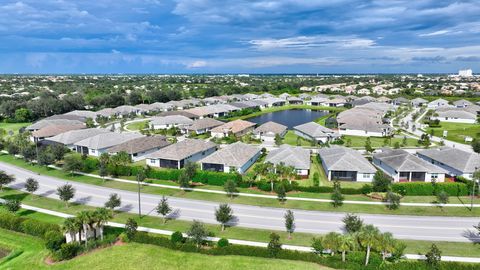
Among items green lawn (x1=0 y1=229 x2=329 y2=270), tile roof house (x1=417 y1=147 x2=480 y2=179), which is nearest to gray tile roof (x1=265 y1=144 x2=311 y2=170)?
tile roof house (x1=417 y1=147 x2=480 y2=179)

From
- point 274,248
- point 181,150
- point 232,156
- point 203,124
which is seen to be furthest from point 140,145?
point 274,248

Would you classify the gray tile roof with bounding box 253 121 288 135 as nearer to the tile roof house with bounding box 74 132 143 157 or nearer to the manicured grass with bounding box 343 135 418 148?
the manicured grass with bounding box 343 135 418 148

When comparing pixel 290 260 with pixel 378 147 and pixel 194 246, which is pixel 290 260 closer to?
pixel 194 246

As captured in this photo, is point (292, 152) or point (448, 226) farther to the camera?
point (292, 152)

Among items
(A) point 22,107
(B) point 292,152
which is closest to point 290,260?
(B) point 292,152

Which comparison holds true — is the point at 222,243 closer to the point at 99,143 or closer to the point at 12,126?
the point at 99,143
